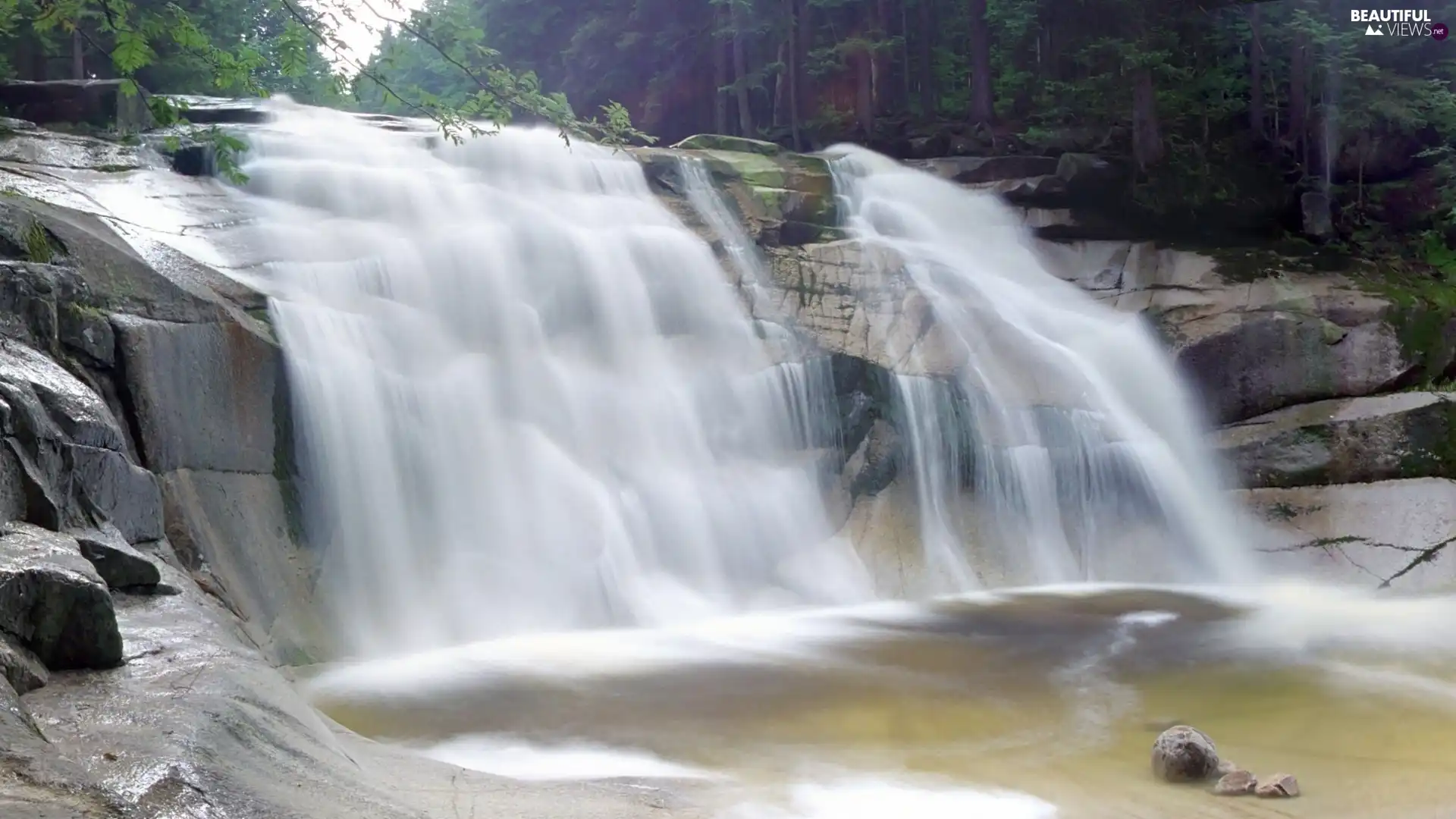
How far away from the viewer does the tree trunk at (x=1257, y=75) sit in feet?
59.2

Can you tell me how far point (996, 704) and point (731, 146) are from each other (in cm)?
1124

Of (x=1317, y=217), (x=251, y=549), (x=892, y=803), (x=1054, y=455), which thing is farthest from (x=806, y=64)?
(x=892, y=803)

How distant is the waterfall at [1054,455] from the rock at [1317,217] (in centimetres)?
406

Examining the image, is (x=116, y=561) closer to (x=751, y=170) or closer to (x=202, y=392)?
(x=202, y=392)

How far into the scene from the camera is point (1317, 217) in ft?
53.8

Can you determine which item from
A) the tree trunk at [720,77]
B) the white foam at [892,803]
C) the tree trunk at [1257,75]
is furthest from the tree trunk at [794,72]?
the white foam at [892,803]

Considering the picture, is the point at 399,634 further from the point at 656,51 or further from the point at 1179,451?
the point at 656,51

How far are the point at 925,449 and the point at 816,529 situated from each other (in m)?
1.46

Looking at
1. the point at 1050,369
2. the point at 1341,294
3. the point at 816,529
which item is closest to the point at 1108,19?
the point at 1341,294

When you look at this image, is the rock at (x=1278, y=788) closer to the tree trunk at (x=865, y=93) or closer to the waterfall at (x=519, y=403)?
the waterfall at (x=519, y=403)

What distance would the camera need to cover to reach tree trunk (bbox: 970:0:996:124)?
830 inches

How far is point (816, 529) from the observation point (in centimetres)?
1130

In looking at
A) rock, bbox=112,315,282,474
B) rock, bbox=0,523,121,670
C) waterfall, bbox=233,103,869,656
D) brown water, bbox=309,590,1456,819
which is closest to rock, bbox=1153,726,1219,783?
brown water, bbox=309,590,1456,819

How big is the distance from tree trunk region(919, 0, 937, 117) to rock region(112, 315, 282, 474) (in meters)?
18.9
